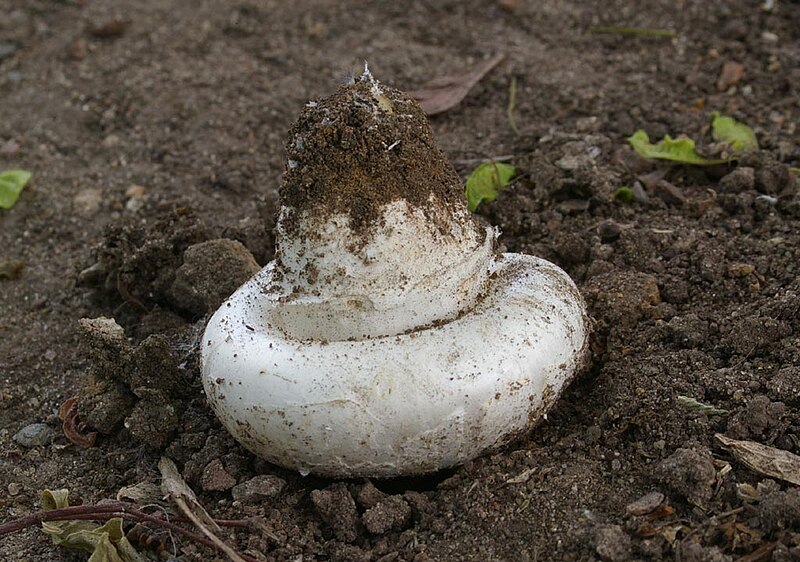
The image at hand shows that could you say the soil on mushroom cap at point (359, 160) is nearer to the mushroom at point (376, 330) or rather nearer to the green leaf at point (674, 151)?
the mushroom at point (376, 330)

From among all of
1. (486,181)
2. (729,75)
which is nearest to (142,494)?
(486,181)

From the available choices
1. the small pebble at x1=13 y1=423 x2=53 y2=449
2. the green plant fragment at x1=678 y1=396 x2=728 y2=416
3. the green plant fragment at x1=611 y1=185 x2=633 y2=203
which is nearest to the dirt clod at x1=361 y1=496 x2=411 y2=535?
the green plant fragment at x1=678 y1=396 x2=728 y2=416

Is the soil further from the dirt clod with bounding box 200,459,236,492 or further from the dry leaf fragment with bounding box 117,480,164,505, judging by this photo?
the dry leaf fragment with bounding box 117,480,164,505

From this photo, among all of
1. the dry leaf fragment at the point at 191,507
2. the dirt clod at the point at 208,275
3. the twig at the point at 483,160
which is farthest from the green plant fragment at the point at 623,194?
the dry leaf fragment at the point at 191,507

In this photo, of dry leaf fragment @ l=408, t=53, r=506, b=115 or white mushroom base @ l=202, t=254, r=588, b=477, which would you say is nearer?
white mushroom base @ l=202, t=254, r=588, b=477

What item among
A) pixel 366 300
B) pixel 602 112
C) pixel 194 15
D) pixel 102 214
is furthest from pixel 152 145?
pixel 366 300

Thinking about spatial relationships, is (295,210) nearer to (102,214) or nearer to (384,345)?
(384,345)
